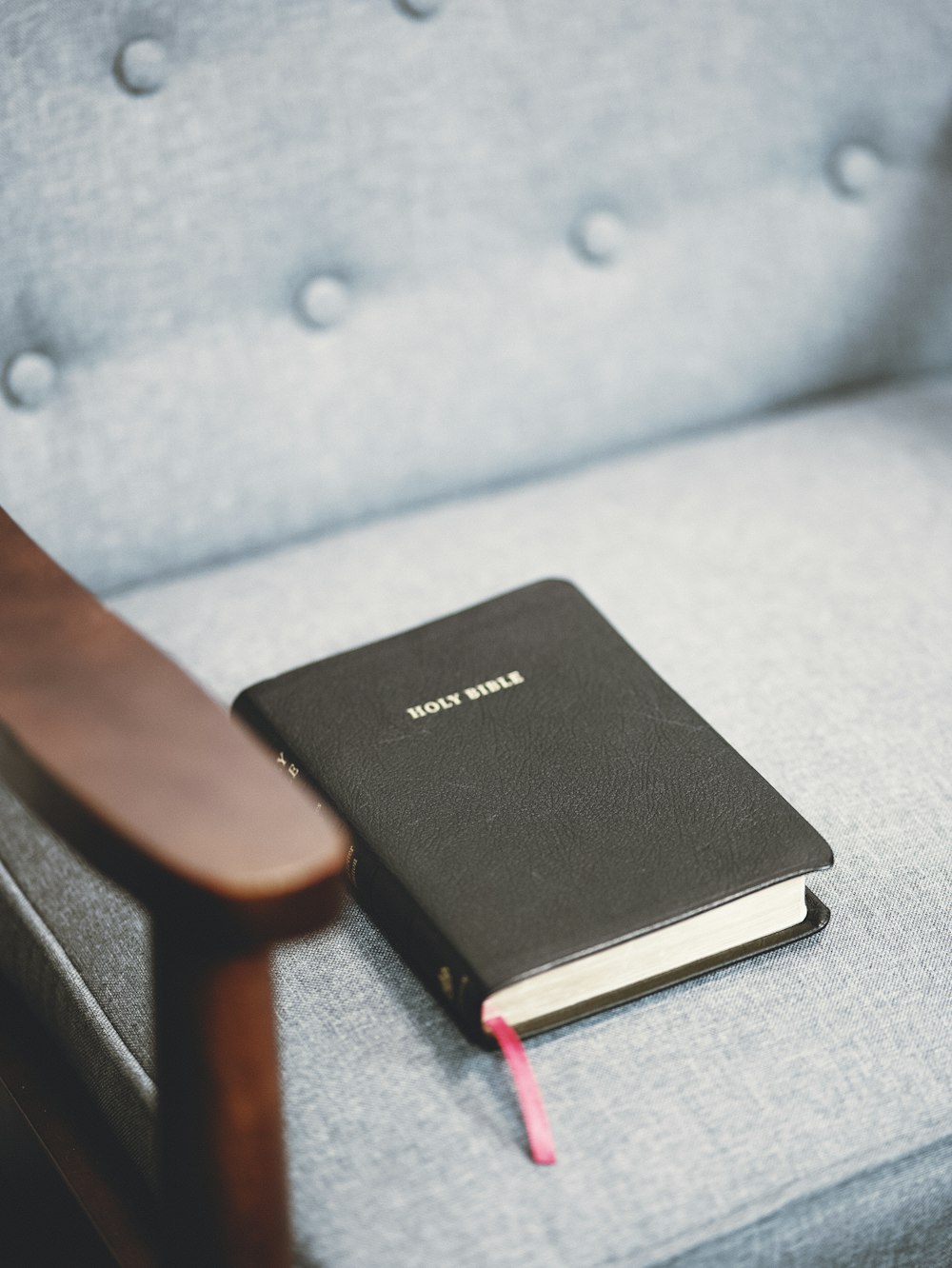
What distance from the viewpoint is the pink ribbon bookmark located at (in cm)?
48

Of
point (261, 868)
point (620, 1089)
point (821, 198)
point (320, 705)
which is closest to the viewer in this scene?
point (261, 868)

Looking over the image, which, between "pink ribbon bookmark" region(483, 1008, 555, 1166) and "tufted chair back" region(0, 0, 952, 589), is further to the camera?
"tufted chair back" region(0, 0, 952, 589)

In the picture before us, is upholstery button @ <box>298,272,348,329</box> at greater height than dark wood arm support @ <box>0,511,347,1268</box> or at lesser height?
greater

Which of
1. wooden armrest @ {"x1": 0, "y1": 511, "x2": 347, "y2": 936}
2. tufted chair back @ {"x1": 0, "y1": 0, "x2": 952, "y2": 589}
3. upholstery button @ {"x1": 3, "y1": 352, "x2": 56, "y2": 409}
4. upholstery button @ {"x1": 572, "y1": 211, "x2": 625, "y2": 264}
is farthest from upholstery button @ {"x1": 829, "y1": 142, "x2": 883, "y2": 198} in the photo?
wooden armrest @ {"x1": 0, "y1": 511, "x2": 347, "y2": 936}

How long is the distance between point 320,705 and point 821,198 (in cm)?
55

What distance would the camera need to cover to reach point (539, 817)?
0.57 m

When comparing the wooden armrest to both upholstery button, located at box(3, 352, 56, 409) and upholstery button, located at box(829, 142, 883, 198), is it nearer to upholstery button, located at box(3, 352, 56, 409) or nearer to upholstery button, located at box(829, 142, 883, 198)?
upholstery button, located at box(3, 352, 56, 409)

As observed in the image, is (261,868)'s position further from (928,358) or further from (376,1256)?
(928,358)

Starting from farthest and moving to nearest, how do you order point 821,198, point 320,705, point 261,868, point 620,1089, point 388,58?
point 821,198, point 388,58, point 320,705, point 620,1089, point 261,868

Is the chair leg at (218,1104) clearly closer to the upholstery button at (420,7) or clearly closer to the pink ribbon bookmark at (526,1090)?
the pink ribbon bookmark at (526,1090)

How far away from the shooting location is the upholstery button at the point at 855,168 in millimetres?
927

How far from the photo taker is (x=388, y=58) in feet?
2.55

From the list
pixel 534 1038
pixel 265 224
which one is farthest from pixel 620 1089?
pixel 265 224

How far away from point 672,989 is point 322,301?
0.47 m
